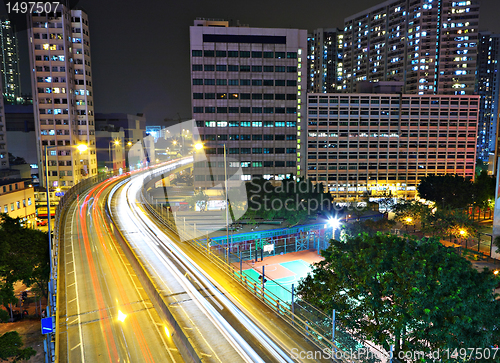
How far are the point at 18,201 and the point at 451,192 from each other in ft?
268

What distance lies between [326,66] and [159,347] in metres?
186

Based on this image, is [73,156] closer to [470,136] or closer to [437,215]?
[437,215]

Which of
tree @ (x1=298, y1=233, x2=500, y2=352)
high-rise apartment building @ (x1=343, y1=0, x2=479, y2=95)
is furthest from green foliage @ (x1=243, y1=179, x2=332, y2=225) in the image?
high-rise apartment building @ (x1=343, y1=0, x2=479, y2=95)

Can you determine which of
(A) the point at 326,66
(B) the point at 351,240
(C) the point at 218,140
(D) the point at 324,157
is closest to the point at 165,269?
(B) the point at 351,240

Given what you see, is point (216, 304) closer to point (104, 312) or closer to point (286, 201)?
point (104, 312)

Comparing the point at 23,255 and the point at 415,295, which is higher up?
the point at 415,295

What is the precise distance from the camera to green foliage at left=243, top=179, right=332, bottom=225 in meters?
46.4

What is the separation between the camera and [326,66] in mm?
181250

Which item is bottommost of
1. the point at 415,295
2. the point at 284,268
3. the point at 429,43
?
the point at 284,268

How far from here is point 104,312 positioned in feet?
67.0

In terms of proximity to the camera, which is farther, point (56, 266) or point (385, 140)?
point (385, 140)

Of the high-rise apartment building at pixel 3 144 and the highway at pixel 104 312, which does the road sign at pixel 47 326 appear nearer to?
the highway at pixel 104 312

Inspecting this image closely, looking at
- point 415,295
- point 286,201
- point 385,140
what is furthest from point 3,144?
point 385,140

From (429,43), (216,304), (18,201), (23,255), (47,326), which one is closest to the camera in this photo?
(47,326)
